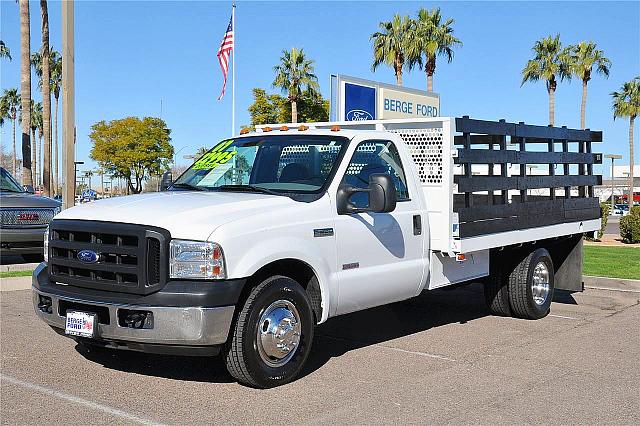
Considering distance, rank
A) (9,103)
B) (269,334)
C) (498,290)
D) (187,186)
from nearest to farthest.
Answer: (269,334)
(187,186)
(498,290)
(9,103)

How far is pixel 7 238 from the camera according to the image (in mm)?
12188

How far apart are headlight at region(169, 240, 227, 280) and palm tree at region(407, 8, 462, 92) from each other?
3664 cm

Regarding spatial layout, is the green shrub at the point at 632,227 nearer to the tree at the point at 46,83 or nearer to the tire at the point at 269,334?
the tire at the point at 269,334

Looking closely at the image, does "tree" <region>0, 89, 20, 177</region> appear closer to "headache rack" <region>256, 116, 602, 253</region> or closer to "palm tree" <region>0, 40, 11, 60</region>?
"palm tree" <region>0, 40, 11, 60</region>

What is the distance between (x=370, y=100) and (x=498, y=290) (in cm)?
469

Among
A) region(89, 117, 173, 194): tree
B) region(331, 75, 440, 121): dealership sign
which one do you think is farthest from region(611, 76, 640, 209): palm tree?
region(331, 75, 440, 121): dealership sign

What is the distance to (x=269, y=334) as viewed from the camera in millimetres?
5586

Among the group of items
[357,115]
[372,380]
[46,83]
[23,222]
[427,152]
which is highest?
[46,83]

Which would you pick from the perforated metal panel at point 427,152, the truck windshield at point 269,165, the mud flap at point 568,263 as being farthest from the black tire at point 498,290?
the truck windshield at point 269,165

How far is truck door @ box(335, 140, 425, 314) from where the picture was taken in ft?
20.5

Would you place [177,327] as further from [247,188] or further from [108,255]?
[247,188]

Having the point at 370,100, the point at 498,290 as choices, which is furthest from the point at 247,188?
the point at 370,100

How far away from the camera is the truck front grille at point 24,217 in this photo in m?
12.2

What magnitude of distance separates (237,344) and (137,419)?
0.90 meters
